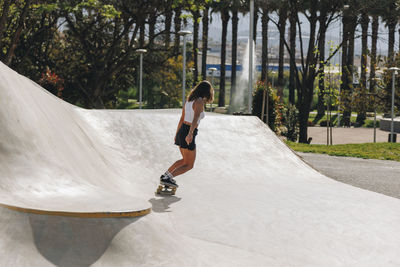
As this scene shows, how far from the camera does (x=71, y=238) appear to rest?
422cm

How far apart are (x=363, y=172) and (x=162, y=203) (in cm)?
824

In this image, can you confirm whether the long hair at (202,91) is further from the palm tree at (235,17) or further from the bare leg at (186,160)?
the palm tree at (235,17)

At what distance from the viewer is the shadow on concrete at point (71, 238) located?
13.5 feet

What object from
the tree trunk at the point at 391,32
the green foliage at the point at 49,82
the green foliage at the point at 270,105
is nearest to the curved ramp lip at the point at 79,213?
the green foliage at the point at 49,82

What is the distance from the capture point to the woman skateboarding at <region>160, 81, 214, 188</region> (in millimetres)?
6809

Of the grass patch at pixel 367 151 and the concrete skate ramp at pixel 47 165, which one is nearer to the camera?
the concrete skate ramp at pixel 47 165

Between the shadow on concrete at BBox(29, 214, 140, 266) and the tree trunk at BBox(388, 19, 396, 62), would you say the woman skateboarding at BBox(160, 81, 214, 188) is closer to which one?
the shadow on concrete at BBox(29, 214, 140, 266)

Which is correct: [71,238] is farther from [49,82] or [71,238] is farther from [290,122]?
[290,122]

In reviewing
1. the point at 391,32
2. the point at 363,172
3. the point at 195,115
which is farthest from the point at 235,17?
the point at 195,115

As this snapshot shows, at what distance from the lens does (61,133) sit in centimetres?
694

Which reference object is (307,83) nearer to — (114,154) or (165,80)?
(165,80)

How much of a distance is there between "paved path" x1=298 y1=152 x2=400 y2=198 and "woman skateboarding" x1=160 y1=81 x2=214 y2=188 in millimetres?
4356

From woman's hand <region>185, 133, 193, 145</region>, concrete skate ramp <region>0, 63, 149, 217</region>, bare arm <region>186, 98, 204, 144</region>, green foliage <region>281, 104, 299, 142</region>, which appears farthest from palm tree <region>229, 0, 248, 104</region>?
woman's hand <region>185, 133, 193, 145</region>

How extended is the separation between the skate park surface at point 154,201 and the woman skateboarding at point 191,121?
0.48 metres
